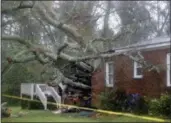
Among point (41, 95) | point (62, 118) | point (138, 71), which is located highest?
point (138, 71)

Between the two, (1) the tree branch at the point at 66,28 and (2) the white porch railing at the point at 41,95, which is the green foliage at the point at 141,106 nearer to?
(2) the white porch railing at the point at 41,95

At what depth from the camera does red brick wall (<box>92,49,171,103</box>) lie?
13012 mm

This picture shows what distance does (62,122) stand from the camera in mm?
12617

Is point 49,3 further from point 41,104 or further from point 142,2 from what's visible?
point 142,2

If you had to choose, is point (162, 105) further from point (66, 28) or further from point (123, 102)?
point (66, 28)

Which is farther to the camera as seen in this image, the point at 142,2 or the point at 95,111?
the point at 142,2

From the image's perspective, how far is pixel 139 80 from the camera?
1454cm

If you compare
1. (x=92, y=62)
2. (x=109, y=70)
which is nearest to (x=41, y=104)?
(x=109, y=70)

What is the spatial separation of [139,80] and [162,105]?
6.95 ft

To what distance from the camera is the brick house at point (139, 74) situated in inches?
502

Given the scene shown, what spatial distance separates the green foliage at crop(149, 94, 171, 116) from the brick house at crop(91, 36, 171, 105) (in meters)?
0.74

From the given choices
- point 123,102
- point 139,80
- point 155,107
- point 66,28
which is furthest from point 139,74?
point 66,28

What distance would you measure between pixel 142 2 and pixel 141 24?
4.98 meters

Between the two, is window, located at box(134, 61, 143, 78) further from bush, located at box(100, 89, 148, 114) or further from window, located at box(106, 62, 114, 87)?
window, located at box(106, 62, 114, 87)
